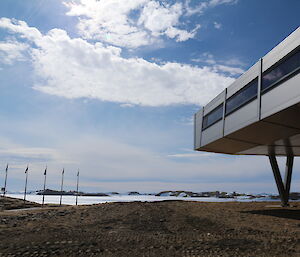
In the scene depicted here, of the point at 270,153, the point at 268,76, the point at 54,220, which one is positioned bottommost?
the point at 54,220

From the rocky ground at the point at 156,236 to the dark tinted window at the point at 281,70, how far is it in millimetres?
8788

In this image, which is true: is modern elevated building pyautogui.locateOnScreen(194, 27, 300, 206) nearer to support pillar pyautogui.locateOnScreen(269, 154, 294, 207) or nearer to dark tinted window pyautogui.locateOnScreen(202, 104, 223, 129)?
dark tinted window pyautogui.locateOnScreen(202, 104, 223, 129)

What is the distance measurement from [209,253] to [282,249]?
10.2 feet

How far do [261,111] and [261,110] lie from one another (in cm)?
7

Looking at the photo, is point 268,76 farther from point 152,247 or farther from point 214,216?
point 152,247

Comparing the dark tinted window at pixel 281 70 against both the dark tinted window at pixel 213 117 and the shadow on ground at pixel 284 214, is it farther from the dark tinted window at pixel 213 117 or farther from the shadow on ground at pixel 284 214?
the shadow on ground at pixel 284 214

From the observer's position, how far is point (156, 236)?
1602 cm

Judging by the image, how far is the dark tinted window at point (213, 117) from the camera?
85.1ft

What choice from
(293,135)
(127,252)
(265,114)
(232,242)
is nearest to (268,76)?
(265,114)

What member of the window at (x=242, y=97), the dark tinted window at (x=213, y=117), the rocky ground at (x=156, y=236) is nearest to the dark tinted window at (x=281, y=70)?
the window at (x=242, y=97)

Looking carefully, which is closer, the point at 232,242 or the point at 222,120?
the point at 232,242

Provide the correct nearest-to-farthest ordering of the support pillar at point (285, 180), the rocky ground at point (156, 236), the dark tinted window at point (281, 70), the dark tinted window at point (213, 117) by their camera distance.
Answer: the rocky ground at point (156, 236) → the dark tinted window at point (281, 70) → the dark tinted window at point (213, 117) → the support pillar at point (285, 180)

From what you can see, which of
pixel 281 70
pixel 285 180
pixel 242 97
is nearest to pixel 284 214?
pixel 285 180

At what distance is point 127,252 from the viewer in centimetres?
1263
